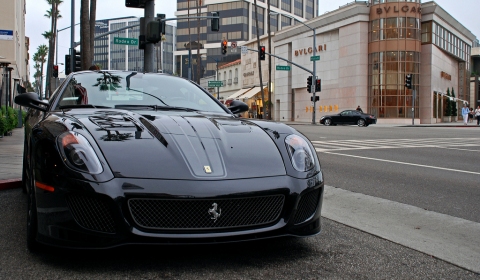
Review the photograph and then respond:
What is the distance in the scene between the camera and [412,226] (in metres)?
4.09

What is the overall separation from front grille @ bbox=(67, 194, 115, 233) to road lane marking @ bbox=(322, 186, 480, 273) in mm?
2131

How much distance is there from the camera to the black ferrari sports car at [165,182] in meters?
2.59

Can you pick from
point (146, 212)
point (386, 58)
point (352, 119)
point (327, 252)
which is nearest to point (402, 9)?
point (386, 58)

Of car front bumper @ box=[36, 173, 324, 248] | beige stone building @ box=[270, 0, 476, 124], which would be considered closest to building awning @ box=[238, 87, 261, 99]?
beige stone building @ box=[270, 0, 476, 124]

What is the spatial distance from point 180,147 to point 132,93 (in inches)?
55.2

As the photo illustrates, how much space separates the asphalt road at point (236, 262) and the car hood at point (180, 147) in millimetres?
441

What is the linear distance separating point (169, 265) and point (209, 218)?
42 centimetres

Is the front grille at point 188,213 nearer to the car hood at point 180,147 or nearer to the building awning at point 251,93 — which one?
the car hood at point 180,147

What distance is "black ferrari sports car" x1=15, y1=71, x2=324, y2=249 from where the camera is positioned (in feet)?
8.51

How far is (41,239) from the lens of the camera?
9.09 feet

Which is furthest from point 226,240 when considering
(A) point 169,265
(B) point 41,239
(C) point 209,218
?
(B) point 41,239

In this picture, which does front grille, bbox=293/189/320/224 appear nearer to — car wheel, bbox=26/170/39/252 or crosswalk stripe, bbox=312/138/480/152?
car wheel, bbox=26/170/39/252

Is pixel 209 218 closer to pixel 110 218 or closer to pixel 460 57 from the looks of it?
pixel 110 218

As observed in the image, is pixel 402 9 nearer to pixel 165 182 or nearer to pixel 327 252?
pixel 327 252
